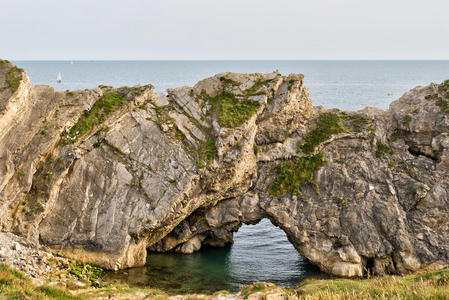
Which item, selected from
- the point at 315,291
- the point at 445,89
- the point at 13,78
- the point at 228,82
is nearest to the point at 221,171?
the point at 228,82

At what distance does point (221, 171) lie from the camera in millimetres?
31938

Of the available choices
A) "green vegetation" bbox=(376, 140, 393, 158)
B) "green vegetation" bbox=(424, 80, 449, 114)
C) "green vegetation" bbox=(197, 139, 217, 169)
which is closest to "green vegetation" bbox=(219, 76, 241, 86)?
"green vegetation" bbox=(197, 139, 217, 169)

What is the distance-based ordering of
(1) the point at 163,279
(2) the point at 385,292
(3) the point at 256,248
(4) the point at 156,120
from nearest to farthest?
(2) the point at 385,292 < (1) the point at 163,279 < (4) the point at 156,120 < (3) the point at 256,248

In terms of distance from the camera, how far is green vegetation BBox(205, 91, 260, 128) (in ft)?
107

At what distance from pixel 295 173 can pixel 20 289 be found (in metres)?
22.0

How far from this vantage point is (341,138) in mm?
34438

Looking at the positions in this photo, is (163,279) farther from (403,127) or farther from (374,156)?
(403,127)

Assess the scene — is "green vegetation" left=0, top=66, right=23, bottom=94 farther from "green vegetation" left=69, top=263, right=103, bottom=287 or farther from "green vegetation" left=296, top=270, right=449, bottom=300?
"green vegetation" left=296, top=270, right=449, bottom=300

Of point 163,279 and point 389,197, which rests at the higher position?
point 389,197

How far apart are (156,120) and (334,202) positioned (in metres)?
15.1

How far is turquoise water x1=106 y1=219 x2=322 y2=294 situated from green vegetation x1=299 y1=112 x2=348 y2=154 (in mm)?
9108

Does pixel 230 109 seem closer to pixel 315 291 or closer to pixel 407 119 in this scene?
pixel 407 119

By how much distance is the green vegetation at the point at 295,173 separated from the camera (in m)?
33.1

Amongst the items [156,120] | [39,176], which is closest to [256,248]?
[156,120]
